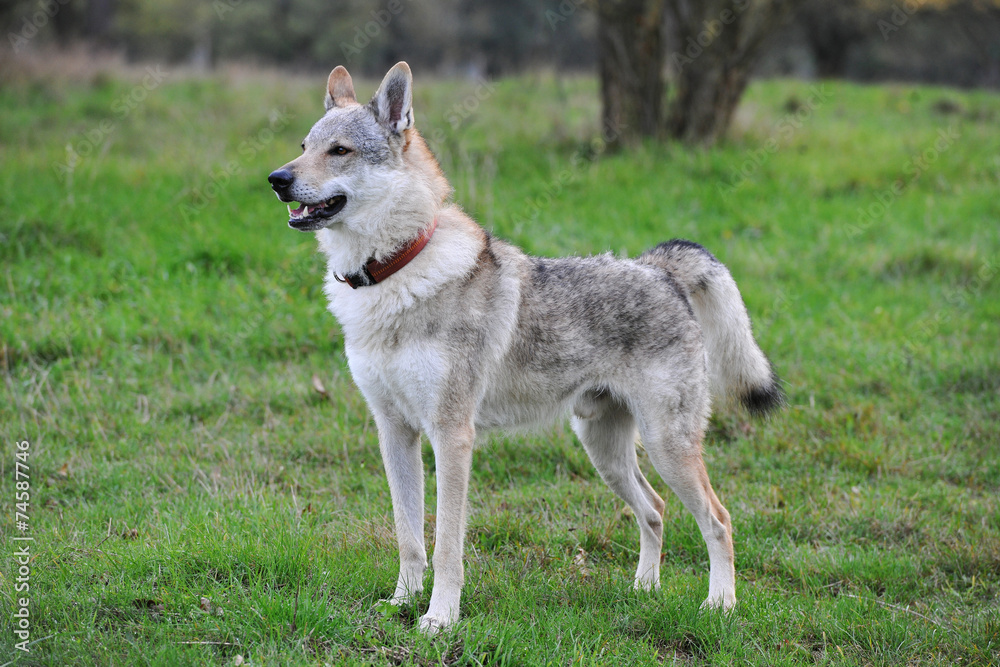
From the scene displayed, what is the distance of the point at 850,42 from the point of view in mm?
28828

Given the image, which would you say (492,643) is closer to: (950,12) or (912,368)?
(912,368)

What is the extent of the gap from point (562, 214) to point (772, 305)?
279 centimetres

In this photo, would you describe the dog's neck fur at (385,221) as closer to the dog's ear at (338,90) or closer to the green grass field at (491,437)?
the dog's ear at (338,90)

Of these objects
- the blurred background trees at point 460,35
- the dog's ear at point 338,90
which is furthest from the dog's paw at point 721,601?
the blurred background trees at point 460,35

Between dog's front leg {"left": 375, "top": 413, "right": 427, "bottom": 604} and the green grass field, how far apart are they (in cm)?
16

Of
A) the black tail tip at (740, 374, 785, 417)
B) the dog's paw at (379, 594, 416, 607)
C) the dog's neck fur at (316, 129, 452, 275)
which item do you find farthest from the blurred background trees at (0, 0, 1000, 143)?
the dog's paw at (379, 594, 416, 607)

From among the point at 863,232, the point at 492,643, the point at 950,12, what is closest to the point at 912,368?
the point at 863,232

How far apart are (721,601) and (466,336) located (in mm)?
1911

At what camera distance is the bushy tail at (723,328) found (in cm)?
468

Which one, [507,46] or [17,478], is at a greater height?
[507,46]

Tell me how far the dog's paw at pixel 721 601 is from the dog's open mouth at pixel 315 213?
273 cm

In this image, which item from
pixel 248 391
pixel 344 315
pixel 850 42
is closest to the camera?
pixel 344 315

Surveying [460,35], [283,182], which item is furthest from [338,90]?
[460,35]

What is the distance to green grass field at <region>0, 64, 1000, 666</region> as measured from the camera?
12.5ft
